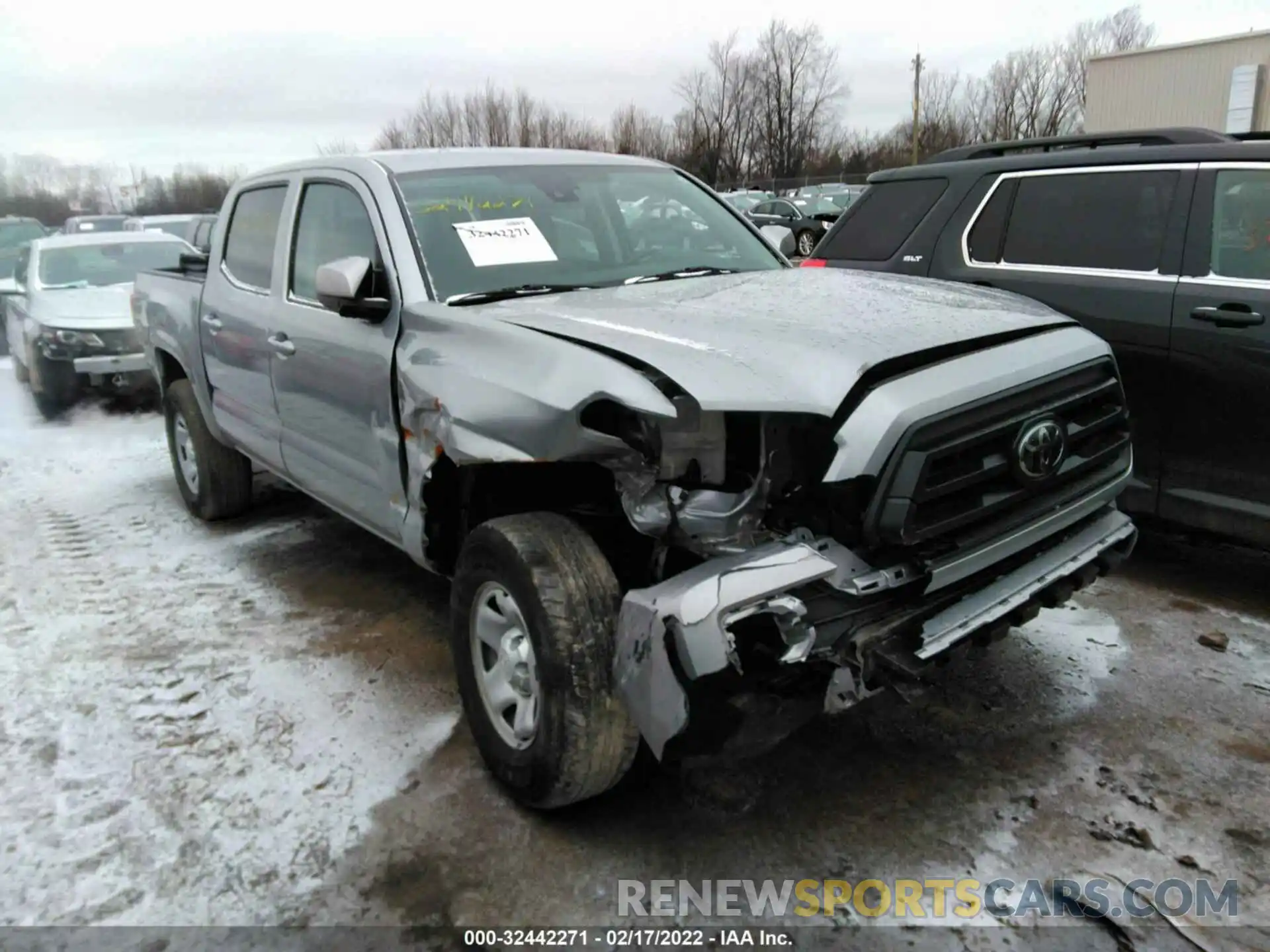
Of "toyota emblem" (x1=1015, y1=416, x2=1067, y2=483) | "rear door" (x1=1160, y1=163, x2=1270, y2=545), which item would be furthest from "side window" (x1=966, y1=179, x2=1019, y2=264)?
"toyota emblem" (x1=1015, y1=416, x2=1067, y2=483)

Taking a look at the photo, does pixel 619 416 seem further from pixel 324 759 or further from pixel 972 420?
pixel 324 759

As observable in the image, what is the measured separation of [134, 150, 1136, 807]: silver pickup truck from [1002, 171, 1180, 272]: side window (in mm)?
1293

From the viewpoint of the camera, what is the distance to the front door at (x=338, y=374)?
333 centimetres

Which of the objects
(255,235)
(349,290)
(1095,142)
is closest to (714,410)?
(349,290)

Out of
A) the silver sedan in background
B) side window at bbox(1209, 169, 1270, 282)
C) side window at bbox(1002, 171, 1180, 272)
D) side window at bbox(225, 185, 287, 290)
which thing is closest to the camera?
side window at bbox(1209, 169, 1270, 282)

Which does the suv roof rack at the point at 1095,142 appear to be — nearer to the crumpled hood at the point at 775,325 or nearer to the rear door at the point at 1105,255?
the rear door at the point at 1105,255

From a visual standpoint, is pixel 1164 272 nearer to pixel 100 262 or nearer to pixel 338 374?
pixel 338 374

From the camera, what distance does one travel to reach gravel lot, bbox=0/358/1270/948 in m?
2.54

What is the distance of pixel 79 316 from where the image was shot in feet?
28.9

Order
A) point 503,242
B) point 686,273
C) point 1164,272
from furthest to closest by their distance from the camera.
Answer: point 1164,272 < point 686,273 < point 503,242

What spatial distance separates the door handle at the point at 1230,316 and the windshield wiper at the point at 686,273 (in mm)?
1918

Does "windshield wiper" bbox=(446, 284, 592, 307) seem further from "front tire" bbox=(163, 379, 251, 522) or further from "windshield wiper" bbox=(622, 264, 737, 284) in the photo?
"front tire" bbox=(163, 379, 251, 522)

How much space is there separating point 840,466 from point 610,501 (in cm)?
79

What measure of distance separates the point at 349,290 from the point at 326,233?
3.13 ft
